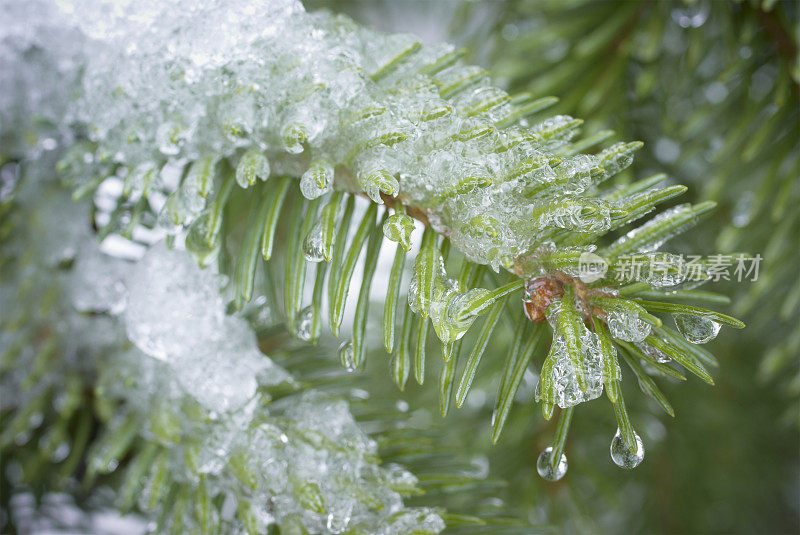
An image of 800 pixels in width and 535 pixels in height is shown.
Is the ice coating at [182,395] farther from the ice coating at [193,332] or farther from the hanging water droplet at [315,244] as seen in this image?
the hanging water droplet at [315,244]

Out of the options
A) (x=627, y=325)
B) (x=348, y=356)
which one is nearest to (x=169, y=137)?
(x=348, y=356)

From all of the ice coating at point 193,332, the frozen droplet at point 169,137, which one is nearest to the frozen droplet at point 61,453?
the ice coating at point 193,332

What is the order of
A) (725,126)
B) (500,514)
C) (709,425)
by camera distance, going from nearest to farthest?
(500,514) < (725,126) < (709,425)

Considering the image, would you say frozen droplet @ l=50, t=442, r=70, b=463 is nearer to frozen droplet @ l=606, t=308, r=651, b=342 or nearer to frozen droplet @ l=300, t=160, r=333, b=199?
frozen droplet @ l=300, t=160, r=333, b=199

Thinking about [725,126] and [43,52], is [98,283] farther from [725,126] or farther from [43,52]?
[725,126]

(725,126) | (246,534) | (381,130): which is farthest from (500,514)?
(725,126)

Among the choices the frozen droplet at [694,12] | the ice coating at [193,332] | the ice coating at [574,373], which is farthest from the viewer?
the frozen droplet at [694,12]

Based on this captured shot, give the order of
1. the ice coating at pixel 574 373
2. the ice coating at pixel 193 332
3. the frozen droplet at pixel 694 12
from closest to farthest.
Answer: the ice coating at pixel 574 373, the ice coating at pixel 193 332, the frozen droplet at pixel 694 12
